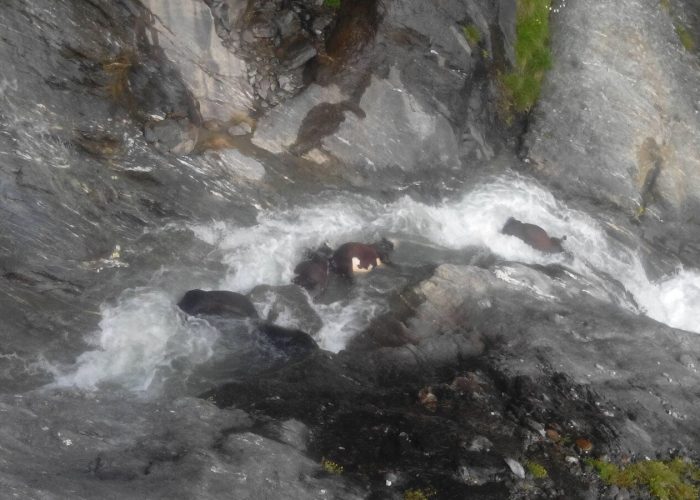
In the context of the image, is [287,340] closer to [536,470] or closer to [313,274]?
[313,274]

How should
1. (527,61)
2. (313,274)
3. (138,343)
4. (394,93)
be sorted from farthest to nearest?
1. (527,61)
2. (394,93)
3. (313,274)
4. (138,343)

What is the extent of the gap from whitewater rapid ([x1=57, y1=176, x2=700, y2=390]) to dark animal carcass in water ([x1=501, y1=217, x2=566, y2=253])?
21 cm

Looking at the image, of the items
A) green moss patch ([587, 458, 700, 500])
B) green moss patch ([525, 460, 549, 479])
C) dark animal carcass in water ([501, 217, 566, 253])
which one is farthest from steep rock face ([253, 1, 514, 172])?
green moss patch ([587, 458, 700, 500])

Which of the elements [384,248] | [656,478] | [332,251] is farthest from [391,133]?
[656,478]

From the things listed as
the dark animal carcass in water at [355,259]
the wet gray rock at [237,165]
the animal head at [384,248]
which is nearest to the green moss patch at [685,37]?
the animal head at [384,248]

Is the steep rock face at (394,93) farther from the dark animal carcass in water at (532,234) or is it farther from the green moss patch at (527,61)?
the dark animal carcass in water at (532,234)

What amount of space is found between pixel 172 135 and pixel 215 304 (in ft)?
14.3

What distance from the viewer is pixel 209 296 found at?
12664 mm

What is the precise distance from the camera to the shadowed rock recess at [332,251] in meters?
9.38

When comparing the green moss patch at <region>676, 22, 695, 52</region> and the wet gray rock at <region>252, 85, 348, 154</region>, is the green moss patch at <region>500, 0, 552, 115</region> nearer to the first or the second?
the green moss patch at <region>676, 22, 695, 52</region>

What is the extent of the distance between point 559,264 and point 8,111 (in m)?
14.1

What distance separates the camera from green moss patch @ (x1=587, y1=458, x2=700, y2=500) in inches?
400

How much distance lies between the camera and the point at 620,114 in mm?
18703

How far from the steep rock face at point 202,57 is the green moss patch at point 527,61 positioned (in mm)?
8683
